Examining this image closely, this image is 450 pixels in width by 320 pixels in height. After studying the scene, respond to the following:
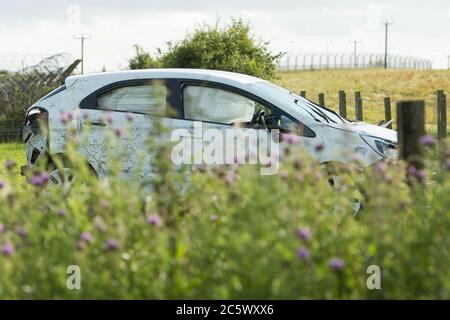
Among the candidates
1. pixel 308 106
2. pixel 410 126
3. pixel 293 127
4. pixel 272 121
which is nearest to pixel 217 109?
pixel 272 121

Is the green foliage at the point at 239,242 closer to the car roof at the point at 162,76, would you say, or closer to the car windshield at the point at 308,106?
the car windshield at the point at 308,106

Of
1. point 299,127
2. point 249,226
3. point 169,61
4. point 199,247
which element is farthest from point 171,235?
point 169,61

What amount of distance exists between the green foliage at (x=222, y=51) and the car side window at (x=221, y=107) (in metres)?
16.3

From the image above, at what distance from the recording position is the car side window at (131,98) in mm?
10211

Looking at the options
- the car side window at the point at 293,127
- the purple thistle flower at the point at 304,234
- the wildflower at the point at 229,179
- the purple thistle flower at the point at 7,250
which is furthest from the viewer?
the car side window at the point at 293,127

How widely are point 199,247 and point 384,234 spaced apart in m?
1.02

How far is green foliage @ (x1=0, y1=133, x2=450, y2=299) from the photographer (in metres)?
4.50

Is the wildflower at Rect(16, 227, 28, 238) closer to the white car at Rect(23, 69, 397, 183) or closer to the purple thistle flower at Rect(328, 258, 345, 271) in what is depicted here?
the purple thistle flower at Rect(328, 258, 345, 271)

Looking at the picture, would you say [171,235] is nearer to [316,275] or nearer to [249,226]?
[249,226]

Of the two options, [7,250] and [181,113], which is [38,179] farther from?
[181,113]

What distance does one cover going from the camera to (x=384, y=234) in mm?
4730

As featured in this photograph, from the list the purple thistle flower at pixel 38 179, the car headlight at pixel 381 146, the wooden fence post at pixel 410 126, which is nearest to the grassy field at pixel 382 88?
the car headlight at pixel 381 146

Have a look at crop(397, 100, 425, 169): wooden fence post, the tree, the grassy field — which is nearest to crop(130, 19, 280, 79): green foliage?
the tree

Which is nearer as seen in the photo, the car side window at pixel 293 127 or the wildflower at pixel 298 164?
the wildflower at pixel 298 164
